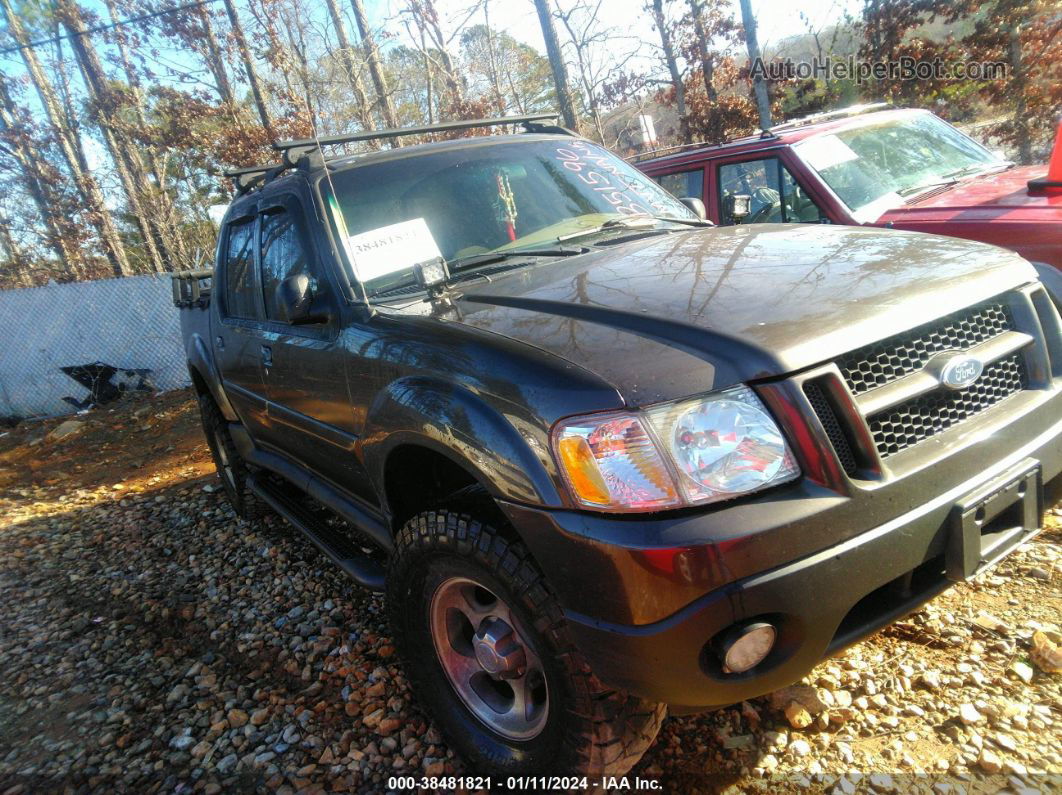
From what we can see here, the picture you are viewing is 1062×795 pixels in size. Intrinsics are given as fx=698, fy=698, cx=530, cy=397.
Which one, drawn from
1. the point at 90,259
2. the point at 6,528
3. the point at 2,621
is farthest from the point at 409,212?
the point at 90,259

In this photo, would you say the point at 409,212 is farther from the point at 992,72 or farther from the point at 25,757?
the point at 992,72

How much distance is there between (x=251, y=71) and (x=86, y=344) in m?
8.00

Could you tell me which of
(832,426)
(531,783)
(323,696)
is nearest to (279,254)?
(323,696)

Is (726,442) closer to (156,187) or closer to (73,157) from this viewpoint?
(156,187)

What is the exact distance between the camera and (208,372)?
4340mm

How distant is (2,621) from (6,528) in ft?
7.28

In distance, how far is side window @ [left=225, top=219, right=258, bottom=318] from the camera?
11.5 ft

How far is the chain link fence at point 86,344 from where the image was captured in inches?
397

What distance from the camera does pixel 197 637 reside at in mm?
3432

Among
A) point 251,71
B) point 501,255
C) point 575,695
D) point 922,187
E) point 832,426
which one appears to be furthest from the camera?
point 251,71

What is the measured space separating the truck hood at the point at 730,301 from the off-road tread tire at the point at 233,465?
2.85m

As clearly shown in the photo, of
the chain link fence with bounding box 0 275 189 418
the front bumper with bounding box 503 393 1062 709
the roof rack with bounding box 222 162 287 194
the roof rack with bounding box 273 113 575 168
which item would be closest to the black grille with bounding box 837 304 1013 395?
the front bumper with bounding box 503 393 1062 709

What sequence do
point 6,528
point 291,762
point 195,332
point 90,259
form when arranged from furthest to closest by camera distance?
point 90,259
point 6,528
point 195,332
point 291,762

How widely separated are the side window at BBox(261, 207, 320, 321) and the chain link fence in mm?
7818
